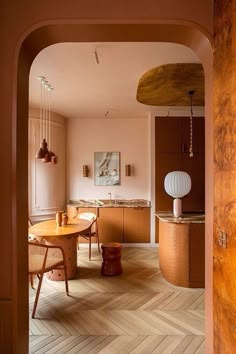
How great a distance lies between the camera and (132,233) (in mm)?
5430

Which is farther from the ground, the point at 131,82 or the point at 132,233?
the point at 131,82

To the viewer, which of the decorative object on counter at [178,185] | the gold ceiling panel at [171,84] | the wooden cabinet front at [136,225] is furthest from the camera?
the wooden cabinet front at [136,225]

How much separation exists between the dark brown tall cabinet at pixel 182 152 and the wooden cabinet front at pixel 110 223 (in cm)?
103

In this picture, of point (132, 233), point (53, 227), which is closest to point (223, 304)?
point (53, 227)

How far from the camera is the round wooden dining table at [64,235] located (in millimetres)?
3216

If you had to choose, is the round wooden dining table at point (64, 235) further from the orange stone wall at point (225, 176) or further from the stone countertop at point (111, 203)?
the orange stone wall at point (225, 176)

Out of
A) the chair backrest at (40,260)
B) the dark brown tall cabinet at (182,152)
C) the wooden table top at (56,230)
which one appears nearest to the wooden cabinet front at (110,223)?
the dark brown tall cabinet at (182,152)

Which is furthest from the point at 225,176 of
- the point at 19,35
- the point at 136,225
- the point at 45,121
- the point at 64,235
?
the point at 45,121

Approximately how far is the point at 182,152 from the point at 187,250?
230cm

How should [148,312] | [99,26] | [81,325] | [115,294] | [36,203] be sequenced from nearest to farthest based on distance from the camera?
[99,26], [81,325], [148,312], [115,294], [36,203]

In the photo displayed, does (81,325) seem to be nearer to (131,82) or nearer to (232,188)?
(232,188)

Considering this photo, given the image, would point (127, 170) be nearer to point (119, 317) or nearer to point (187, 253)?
point (187, 253)

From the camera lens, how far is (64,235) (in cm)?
319

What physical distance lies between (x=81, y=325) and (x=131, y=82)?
2941 mm
